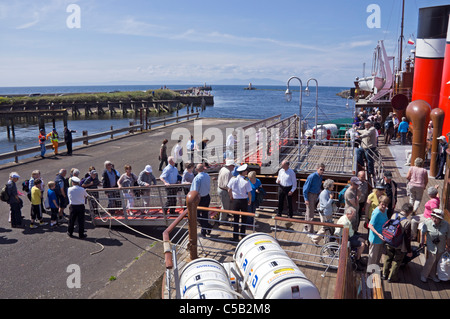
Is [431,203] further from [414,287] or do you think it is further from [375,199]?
[414,287]

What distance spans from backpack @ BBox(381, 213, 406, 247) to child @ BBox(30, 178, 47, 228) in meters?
9.67

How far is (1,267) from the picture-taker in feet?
28.6

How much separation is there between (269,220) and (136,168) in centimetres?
1043

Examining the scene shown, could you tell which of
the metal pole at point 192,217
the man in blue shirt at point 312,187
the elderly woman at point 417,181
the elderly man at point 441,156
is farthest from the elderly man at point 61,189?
the elderly man at point 441,156

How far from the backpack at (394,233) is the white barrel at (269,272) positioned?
255 centimetres

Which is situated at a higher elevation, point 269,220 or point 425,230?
point 425,230

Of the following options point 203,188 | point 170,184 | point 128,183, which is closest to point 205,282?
point 203,188

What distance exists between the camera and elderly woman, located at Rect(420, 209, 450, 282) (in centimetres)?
682

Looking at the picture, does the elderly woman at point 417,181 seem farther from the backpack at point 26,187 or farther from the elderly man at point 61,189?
the backpack at point 26,187

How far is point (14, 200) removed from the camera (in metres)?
10.9

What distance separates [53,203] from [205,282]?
771 cm

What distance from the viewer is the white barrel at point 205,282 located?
5121 mm
